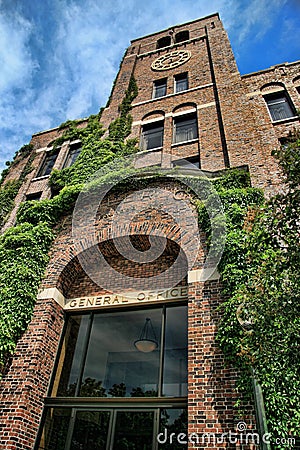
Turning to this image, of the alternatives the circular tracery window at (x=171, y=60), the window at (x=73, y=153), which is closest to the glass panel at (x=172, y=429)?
the window at (x=73, y=153)

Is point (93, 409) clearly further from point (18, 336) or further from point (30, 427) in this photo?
point (18, 336)

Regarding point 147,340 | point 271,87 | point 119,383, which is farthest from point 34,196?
point 271,87

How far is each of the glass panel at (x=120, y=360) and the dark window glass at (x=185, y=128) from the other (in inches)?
359

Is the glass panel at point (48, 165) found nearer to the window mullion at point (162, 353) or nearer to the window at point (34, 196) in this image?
the window at point (34, 196)

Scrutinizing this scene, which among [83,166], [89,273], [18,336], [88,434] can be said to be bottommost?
[88,434]

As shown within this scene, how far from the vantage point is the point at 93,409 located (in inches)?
298

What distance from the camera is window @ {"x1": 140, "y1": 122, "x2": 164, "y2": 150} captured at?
15568 millimetres

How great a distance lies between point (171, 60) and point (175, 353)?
59.2ft

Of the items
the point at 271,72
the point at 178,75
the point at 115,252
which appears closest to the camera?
the point at 115,252

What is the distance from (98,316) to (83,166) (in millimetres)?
7057

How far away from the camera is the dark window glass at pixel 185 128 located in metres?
15.1

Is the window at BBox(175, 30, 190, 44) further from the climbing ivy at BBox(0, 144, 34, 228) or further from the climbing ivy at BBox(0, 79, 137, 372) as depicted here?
the climbing ivy at BBox(0, 144, 34, 228)

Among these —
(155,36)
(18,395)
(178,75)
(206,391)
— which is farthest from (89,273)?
(155,36)

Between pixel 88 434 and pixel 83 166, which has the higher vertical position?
pixel 83 166
